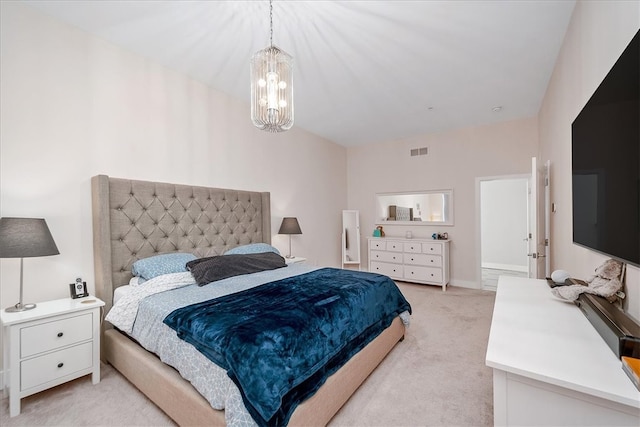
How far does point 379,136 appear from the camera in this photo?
515 centimetres

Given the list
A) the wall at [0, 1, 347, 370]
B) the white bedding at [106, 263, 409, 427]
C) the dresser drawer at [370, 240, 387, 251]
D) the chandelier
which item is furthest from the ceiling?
the dresser drawer at [370, 240, 387, 251]

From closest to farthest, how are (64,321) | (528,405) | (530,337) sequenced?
(528,405) → (530,337) → (64,321)

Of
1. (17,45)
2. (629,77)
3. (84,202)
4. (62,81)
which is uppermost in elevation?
(17,45)

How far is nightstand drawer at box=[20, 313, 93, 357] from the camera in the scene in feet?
5.68

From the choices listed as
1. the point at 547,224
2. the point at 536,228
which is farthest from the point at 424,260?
the point at 536,228

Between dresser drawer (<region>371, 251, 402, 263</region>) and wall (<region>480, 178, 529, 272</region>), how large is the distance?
287cm

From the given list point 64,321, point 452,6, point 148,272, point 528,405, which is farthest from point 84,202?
point 452,6

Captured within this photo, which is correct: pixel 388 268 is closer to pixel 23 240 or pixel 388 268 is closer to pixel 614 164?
pixel 614 164

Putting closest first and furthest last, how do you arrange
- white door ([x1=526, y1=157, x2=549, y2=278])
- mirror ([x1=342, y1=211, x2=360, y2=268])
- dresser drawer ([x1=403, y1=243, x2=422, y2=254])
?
white door ([x1=526, y1=157, x2=549, y2=278]), dresser drawer ([x1=403, y1=243, x2=422, y2=254]), mirror ([x1=342, y1=211, x2=360, y2=268])

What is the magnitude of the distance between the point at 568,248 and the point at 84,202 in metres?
3.95

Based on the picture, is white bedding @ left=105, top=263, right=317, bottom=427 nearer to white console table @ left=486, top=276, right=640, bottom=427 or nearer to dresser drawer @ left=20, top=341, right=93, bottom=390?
dresser drawer @ left=20, top=341, right=93, bottom=390

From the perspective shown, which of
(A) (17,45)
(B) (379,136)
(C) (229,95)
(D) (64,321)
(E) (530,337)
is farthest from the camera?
(B) (379,136)

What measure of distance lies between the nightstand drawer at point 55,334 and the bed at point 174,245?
0.25 meters

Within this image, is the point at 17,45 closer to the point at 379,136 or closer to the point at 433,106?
the point at 433,106
